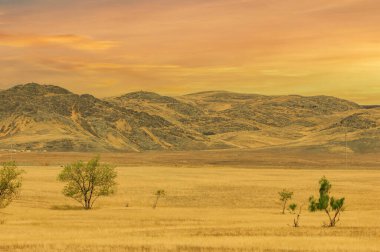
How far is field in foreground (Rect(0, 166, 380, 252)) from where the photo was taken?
155 feet

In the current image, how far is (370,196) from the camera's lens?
345 feet

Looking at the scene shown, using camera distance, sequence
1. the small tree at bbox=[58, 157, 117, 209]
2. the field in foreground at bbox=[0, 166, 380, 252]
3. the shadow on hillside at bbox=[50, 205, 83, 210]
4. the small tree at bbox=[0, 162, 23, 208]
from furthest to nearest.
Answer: the small tree at bbox=[58, 157, 117, 209] < the shadow on hillside at bbox=[50, 205, 83, 210] < the small tree at bbox=[0, 162, 23, 208] < the field in foreground at bbox=[0, 166, 380, 252]

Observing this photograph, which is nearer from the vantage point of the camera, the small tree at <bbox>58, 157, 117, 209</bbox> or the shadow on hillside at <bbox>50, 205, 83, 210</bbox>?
the shadow on hillside at <bbox>50, 205, 83, 210</bbox>

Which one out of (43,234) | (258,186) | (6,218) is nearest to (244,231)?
(43,234)

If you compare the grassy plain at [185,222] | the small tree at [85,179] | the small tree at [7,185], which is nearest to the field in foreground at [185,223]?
the grassy plain at [185,222]

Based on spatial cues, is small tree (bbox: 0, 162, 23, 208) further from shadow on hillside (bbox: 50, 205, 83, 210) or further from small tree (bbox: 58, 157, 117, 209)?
small tree (bbox: 58, 157, 117, 209)

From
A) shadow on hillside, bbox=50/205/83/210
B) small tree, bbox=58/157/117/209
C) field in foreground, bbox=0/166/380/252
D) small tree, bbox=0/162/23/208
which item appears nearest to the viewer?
field in foreground, bbox=0/166/380/252

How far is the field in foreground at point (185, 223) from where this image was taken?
47.3 m

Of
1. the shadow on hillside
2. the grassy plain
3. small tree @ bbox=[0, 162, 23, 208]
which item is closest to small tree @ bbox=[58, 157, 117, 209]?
Answer: the shadow on hillside

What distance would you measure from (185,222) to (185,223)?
3.29ft

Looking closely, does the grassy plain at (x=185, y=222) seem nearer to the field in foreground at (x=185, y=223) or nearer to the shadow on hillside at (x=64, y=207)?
the field in foreground at (x=185, y=223)

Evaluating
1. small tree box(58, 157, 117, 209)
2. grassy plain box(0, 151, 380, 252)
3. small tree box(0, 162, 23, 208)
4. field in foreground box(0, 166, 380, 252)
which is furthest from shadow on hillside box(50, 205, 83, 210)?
small tree box(0, 162, 23, 208)

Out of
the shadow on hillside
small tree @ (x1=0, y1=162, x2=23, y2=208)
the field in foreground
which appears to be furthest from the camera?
the shadow on hillside

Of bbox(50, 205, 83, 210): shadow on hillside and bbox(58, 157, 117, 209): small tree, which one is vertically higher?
bbox(58, 157, 117, 209): small tree
